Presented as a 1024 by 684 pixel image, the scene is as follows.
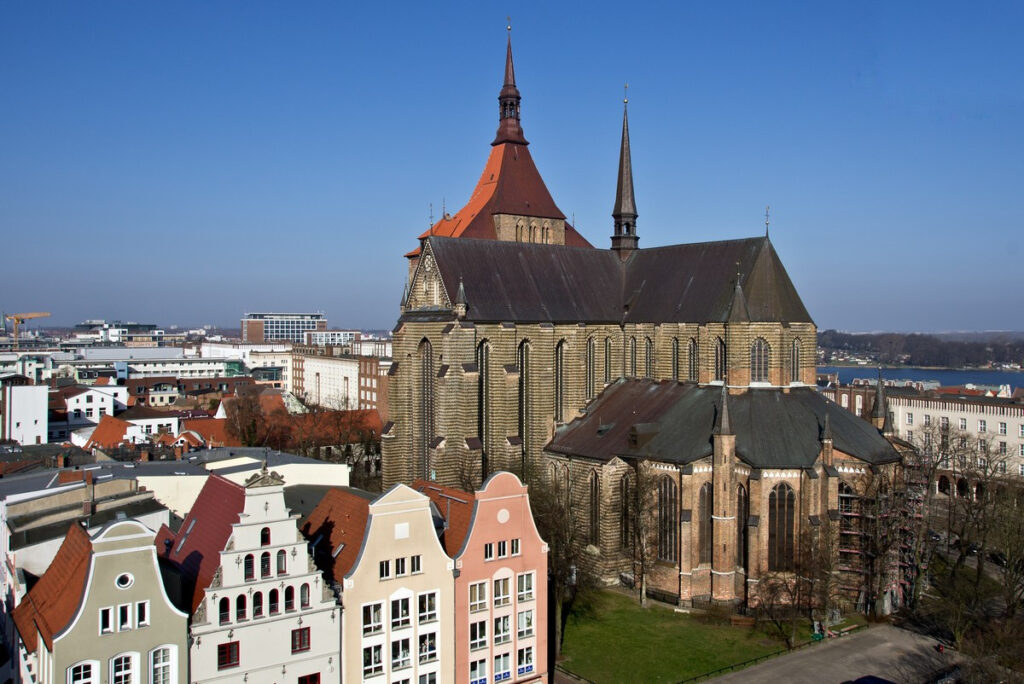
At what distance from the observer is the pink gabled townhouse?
30234 mm

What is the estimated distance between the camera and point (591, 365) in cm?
5669

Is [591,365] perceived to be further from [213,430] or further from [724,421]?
[213,430]

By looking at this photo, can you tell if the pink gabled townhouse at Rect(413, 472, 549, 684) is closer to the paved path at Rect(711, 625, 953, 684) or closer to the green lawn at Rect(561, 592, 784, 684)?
the green lawn at Rect(561, 592, 784, 684)

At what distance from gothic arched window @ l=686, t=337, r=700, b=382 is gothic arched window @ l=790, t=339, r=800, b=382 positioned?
18.6ft

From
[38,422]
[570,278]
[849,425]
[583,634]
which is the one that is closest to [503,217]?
[570,278]

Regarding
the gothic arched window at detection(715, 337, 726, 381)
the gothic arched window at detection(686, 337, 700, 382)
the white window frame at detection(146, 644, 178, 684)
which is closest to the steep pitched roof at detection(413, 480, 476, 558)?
the white window frame at detection(146, 644, 178, 684)

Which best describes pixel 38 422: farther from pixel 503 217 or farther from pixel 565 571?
pixel 565 571

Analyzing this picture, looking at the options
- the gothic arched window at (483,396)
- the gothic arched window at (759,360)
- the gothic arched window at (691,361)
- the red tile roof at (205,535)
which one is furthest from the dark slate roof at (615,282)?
the red tile roof at (205,535)

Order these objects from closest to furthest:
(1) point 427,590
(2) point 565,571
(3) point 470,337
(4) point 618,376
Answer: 1. (1) point 427,590
2. (2) point 565,571
3. (3) point 470,337
4. (4) point 618,376

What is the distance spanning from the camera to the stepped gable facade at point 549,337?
49.3 meters

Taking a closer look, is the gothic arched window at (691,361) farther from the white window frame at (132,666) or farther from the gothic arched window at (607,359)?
the white window frame at (132,666)

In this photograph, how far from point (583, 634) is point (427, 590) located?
13259 mm

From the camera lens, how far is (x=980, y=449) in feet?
231

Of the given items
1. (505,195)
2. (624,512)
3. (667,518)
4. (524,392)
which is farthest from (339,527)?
(505,195)
